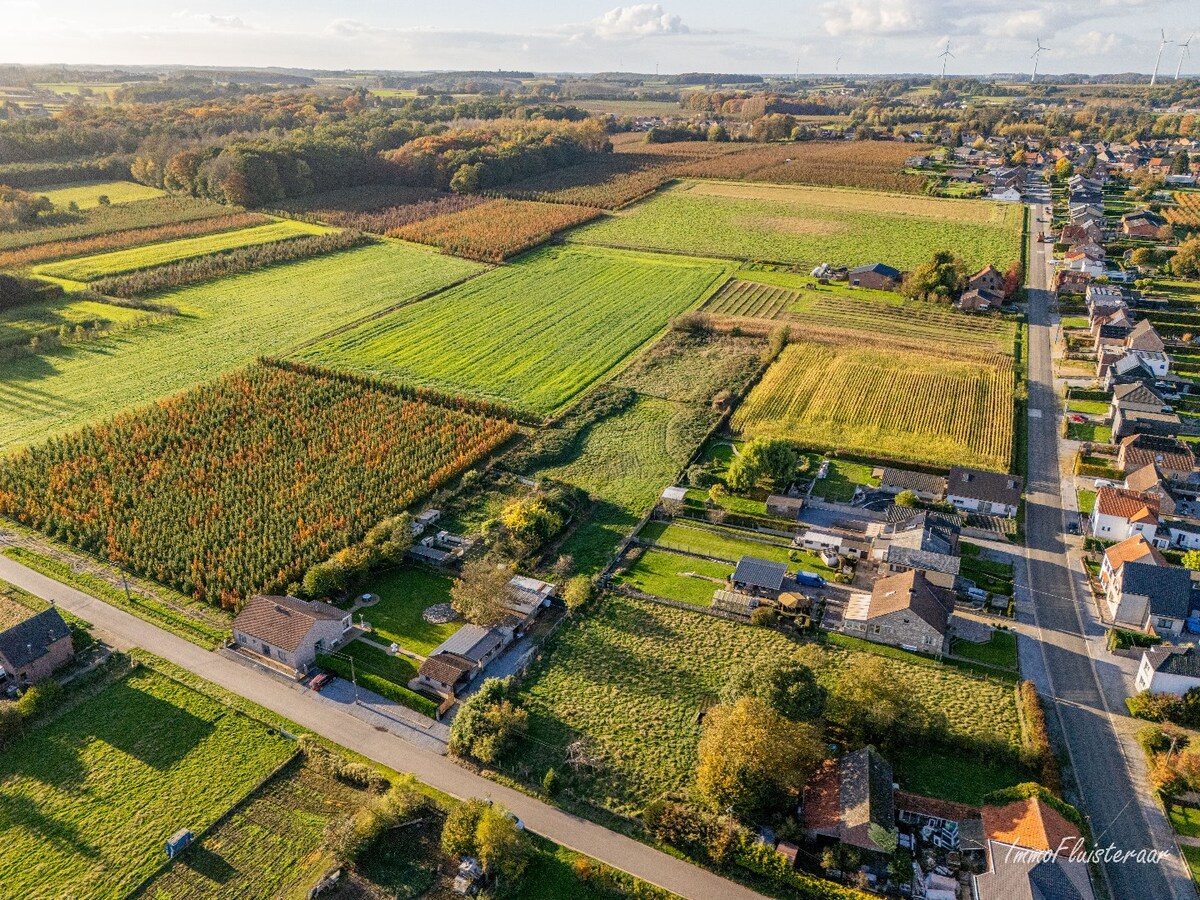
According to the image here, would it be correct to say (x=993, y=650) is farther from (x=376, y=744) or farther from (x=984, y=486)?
(x=376, y=744)

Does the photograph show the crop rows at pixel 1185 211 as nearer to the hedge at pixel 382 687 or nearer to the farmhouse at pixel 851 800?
the farmhouse at pixel 851 800

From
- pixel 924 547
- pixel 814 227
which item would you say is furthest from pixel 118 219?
pixel 924 547

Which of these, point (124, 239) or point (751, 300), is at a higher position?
point (124, 239)

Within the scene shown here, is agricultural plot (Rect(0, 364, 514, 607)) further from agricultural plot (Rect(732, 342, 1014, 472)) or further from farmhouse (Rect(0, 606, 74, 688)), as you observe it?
agricultural plot (Rect(732, 342, 1014, 472))

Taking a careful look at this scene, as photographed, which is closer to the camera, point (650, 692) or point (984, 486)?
point (650, 692)

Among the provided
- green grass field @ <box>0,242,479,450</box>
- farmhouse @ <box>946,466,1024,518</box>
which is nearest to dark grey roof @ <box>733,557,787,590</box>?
farmhouse @ <box>946,466,1024,518</box>

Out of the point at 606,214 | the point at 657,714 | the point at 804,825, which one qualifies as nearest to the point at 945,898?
the point at 804,825

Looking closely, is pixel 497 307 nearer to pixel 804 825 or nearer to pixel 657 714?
pixel 657 714

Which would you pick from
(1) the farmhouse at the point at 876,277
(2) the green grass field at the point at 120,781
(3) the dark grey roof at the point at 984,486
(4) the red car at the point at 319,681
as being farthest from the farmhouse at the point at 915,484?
(1) the farmhouse at the point at 876,277
